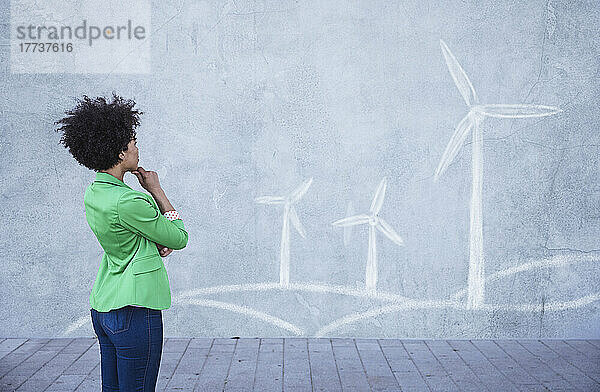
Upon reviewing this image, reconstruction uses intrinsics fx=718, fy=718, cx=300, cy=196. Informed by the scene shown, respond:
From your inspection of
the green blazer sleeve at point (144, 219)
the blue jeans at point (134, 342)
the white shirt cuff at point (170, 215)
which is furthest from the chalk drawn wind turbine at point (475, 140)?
the blue jeans at point (134, 342)

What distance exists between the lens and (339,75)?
4863mm

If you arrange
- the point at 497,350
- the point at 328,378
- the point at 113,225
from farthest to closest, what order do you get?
1. the point at 497,350
2. the point at 328,378
3. the point at 113,225

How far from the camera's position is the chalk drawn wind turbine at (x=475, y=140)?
16.0 feet

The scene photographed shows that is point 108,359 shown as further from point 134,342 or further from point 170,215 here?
point 170,215

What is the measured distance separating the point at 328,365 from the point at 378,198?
120cm

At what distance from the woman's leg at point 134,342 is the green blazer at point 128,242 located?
0.13ft

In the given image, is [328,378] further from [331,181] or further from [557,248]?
[557,248]

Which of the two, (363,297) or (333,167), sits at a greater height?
(333,167)

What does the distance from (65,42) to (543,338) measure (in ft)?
12.6

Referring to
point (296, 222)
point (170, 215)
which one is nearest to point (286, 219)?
point (296, 222)

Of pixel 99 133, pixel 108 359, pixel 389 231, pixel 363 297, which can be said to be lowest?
pixel 363 297

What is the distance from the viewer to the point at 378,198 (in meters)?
4.91

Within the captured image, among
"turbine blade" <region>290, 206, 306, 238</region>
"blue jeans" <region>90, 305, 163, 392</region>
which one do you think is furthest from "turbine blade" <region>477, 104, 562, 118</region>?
"blue jeans" <region>90, 305, 163, 392</region>

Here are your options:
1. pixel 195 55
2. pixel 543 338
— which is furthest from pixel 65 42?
pixel 543 338
